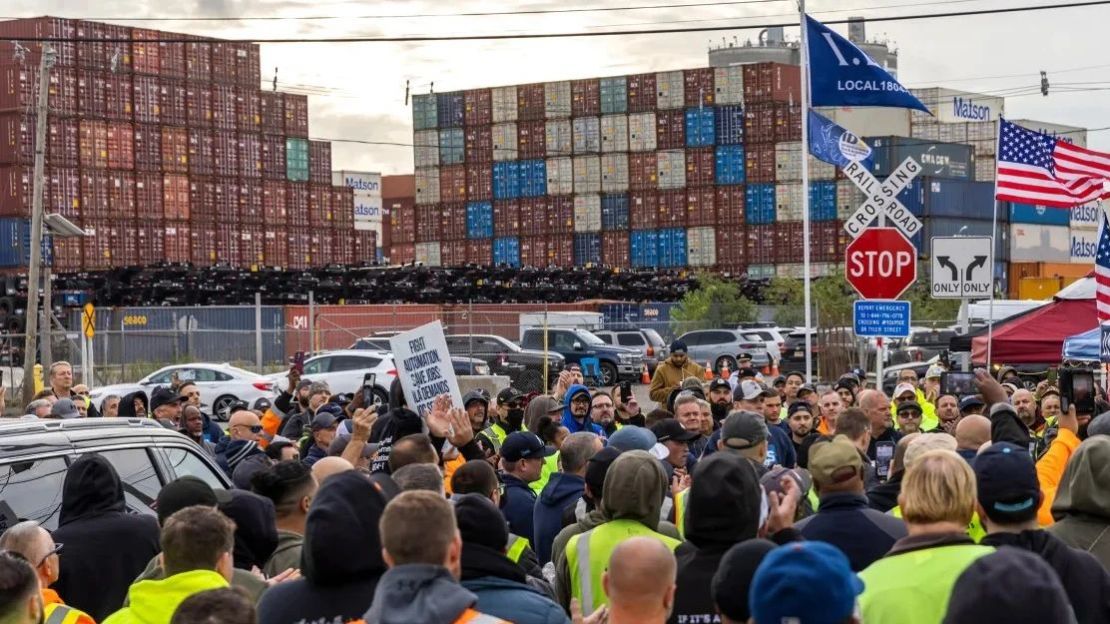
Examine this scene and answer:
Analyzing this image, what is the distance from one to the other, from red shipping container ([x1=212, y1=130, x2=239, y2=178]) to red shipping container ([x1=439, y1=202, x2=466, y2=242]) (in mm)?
21004

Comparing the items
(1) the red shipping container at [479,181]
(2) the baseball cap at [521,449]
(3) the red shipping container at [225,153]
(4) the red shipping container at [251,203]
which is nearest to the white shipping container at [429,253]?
(1) the red shipping container at [479,181]

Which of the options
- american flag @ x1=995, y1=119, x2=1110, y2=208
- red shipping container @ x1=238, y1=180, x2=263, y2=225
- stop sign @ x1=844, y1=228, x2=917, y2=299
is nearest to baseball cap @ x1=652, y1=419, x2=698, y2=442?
stop sign @ x1=844, y1=228, x2=917, y2=299

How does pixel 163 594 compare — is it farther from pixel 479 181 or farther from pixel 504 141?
pixel 479 181

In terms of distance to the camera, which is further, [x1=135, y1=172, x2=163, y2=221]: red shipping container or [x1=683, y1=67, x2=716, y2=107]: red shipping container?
[x1=683, y1=67, x2=716, y2=107]: red shipping container

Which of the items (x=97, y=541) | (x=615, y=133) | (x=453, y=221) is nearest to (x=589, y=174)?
(x=615, y=133)

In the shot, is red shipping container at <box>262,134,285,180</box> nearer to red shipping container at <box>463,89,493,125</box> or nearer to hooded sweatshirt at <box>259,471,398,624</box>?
red shipping container at <box>463,89,493,125</box>

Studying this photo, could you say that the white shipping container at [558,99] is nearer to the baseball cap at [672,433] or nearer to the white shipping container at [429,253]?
the white shipping container at [429,253]

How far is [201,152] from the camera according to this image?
61406 mm

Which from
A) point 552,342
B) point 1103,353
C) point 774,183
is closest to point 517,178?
point 774,183

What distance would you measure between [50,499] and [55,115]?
170ft

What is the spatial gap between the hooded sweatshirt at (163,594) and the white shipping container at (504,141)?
75.5 m

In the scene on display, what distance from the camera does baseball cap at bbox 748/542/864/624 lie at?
3250mm

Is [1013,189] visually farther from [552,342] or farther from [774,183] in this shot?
[774,183]

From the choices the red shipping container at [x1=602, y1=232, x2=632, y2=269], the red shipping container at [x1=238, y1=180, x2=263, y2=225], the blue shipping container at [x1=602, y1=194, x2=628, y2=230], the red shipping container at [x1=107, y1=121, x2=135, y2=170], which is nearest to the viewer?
the red shipping container at [x1=107, y1=121, x2=135, y2=170]
